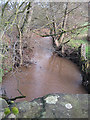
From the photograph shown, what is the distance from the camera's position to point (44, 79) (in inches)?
176

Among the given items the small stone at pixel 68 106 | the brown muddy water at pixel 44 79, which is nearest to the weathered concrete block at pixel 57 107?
the small stone at pixel 68 106

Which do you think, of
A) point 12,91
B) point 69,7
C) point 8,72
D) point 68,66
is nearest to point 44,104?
point 12,91

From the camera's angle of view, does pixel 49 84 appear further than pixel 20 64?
No

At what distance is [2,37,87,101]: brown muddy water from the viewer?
377 centimetres

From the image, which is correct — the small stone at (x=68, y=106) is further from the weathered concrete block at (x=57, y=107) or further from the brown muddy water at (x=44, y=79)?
the brown muddy water at (x=44, y=79)

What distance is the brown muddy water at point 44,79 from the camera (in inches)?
149

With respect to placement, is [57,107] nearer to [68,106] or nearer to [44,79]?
[68,106]

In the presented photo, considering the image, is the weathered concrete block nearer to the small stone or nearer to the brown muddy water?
the small stone

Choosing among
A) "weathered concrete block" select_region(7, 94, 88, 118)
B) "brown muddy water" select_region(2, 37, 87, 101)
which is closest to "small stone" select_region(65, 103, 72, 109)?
"weathered concrete block" select_region(7, 94, 88, 118)

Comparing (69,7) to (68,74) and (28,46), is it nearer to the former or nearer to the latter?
(28,46)

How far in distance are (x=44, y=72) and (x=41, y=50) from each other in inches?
98.3

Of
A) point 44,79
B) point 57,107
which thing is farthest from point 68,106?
point 44,79

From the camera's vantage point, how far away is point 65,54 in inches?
268

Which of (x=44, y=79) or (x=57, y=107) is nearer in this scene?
(x=57, y=107)
